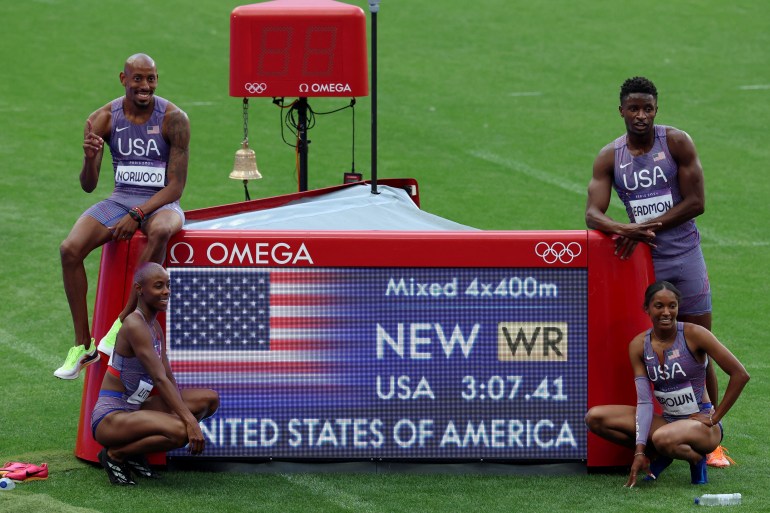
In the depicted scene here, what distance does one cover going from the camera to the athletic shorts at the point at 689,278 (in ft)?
26.2

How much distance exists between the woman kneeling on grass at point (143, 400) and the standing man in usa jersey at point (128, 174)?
0.35 metres

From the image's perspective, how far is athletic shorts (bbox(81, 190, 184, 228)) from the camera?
26.5 ft

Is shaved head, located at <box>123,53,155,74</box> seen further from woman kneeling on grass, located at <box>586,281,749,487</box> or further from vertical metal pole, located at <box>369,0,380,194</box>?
woman kneeling on grass, located at <box>586,281,749,487</box>

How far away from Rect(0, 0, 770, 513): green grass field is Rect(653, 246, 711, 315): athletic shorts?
885mm

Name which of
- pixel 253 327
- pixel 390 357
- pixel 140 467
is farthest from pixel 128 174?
pixel 390 357

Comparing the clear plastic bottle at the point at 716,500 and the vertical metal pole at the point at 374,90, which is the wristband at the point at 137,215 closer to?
the vertical metal pole at the point at 374,90

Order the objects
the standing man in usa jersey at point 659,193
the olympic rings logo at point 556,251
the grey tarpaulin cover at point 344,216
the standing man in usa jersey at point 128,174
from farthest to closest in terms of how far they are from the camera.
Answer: the grey tarpaulin cover at point 344,216, the standing man in usa jersey at point 128,174, the standing man in usa jersey at point 659,193, the olympic rings logo at point 556,251

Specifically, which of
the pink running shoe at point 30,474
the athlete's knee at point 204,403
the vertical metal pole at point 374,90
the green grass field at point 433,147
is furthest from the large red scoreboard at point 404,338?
the vertical metal pole at point 374,90

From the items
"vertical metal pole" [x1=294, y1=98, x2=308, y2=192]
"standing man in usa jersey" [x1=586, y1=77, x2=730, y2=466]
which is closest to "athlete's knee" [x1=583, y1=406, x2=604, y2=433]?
"standing man in usa jersey" [x1=586, y1=77, x2=730, y2=466]

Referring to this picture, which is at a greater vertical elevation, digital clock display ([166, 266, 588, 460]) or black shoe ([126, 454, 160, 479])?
digital clock display ([166, 266, 588, 460])

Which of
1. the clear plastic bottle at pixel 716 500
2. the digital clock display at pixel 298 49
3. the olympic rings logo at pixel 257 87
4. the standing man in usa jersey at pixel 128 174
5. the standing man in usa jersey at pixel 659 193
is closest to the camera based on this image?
the clear plastic bottle at pixel 716 500

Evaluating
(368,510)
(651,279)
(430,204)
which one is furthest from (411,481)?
(430,204)

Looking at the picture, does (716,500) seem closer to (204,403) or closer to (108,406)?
(204,403)

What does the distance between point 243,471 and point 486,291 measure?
5.24 feet
